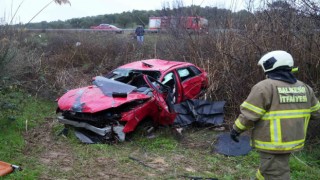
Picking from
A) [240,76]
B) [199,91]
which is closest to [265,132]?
[240,76]

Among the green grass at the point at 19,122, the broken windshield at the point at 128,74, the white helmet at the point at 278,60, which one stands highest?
the white helmet at the point at 278,60

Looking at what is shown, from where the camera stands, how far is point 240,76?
865cm

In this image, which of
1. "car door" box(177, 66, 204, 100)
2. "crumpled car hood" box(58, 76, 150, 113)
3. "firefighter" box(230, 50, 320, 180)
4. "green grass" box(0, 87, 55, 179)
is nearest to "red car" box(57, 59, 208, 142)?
"crumpled car hood" box(58, 76, 150, 113)

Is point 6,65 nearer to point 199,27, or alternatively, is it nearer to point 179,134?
point 179,134

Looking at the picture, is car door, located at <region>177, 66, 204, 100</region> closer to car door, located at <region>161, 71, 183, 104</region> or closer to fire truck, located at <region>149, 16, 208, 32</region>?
car door, located at <region>161, 71, 183, 104</region>

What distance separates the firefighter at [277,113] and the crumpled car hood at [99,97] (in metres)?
3.35

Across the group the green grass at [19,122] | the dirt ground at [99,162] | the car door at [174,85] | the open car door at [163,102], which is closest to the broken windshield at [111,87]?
the open car door at [163,102]

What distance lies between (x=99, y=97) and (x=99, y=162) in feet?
4.93

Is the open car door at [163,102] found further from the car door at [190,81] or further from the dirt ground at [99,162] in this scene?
the car door at [190,81]

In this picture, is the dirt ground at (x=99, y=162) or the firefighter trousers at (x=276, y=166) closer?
the firefighter trousers at (x=276, y=166)

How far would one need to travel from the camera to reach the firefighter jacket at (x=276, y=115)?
3.57 metres

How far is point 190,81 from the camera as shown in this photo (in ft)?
29.7

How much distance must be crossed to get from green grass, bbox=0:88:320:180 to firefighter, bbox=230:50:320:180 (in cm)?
186

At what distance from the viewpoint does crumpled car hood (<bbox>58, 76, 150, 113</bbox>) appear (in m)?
6.61
